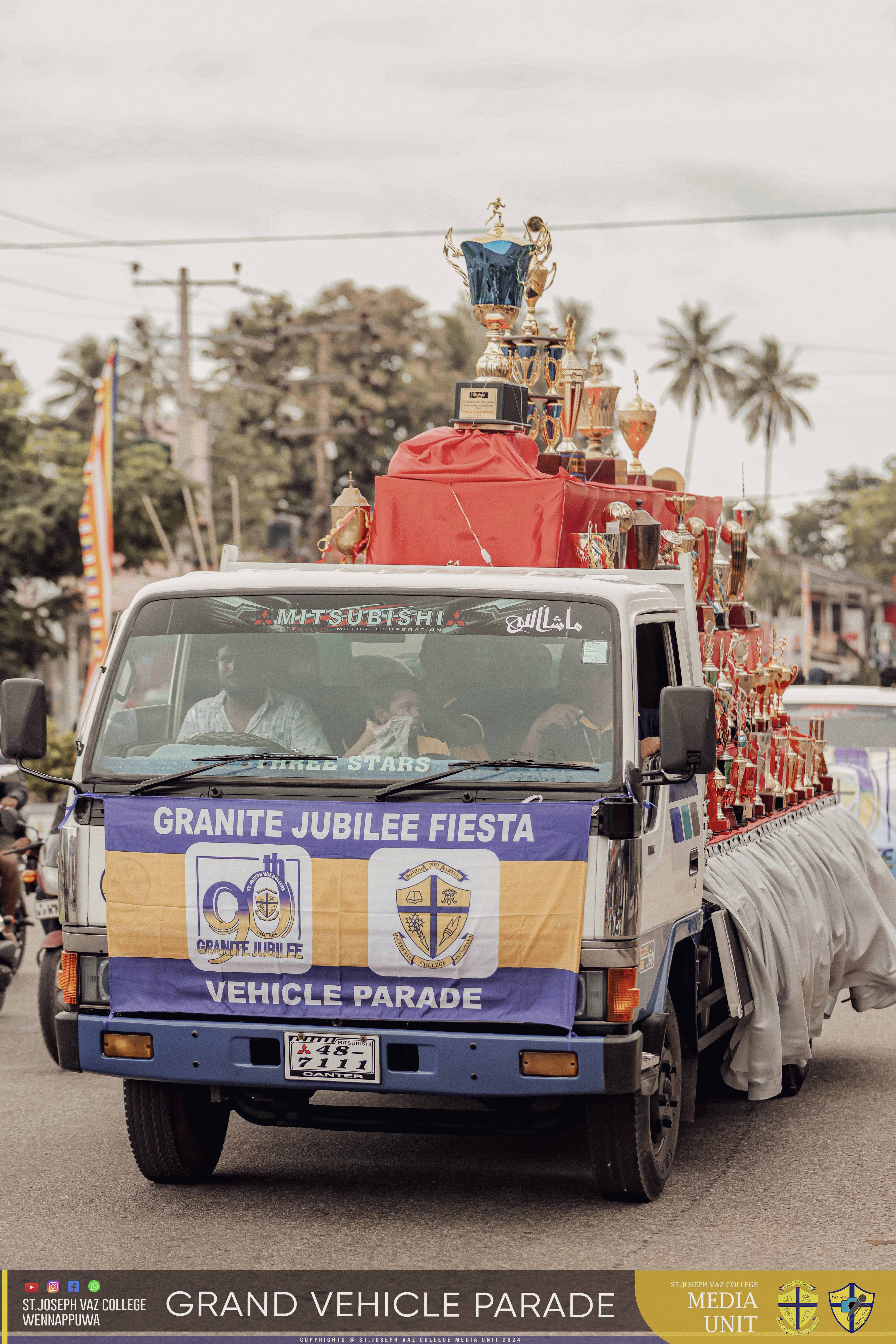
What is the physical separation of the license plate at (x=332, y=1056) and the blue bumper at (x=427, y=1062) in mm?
19

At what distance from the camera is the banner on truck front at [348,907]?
5328 millimetres

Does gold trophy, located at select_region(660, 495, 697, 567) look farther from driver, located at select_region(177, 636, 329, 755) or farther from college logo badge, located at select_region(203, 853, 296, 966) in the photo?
college logo badge, located at select_region(203, 853, 296, 966)

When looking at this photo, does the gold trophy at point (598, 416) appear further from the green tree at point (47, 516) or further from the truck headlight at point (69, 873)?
the green tree at point (47, 516)

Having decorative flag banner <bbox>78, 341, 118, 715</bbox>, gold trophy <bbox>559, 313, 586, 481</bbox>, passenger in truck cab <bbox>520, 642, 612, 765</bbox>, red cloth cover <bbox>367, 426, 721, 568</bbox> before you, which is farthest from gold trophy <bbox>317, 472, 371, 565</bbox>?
decorative flag banner <bbox>78, 341, 118, 715</bbox>

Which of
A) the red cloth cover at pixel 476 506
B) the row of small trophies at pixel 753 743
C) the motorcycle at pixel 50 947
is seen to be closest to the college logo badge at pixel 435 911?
the red cloth cover at pixel 476 506

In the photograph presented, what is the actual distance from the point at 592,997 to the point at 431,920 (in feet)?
1.85

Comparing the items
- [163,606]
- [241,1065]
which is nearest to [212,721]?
[163,606]

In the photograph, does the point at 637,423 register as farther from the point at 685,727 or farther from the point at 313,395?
the point at 313,395

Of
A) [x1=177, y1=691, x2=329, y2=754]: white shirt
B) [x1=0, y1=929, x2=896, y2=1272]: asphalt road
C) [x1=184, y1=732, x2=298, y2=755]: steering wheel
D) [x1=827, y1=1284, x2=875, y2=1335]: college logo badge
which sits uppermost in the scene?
[x1=177, y1=691, x2=329, y2=754]: white shirt

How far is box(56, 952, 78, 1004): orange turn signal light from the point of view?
5.78 metres

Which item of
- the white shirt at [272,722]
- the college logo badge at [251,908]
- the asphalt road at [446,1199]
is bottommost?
the asphalt road at [446,1199]

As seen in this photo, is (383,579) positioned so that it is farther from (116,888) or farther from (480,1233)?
(480,1233)

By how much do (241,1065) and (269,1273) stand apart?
0.67 m

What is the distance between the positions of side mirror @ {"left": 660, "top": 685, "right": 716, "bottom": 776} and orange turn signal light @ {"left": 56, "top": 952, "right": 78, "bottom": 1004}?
6.81ft
